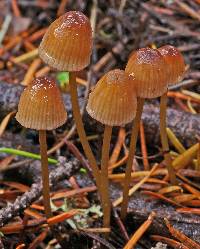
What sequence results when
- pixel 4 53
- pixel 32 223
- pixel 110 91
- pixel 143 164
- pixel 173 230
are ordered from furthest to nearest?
1. pixel 4 53
2. pixel 143 164
3. pixel 32 223
4. pixel 173 230
5. pixel 110 91

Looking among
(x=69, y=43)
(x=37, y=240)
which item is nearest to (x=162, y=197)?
(x=37, y=240)

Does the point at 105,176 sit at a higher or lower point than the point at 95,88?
lower

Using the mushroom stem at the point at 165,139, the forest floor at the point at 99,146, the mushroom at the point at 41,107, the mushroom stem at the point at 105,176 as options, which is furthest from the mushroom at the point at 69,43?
the forest floor at the point at 99,146

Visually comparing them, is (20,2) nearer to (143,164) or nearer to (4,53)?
(4,53)

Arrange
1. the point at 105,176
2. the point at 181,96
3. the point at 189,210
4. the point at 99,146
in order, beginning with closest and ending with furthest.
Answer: the point at 105,176 < the point at 189,210 < the point at 99,146 < the point at 181,96

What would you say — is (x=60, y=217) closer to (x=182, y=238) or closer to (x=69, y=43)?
(x=182, y=238)

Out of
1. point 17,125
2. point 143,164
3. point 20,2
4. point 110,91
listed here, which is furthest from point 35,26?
point 110,91
